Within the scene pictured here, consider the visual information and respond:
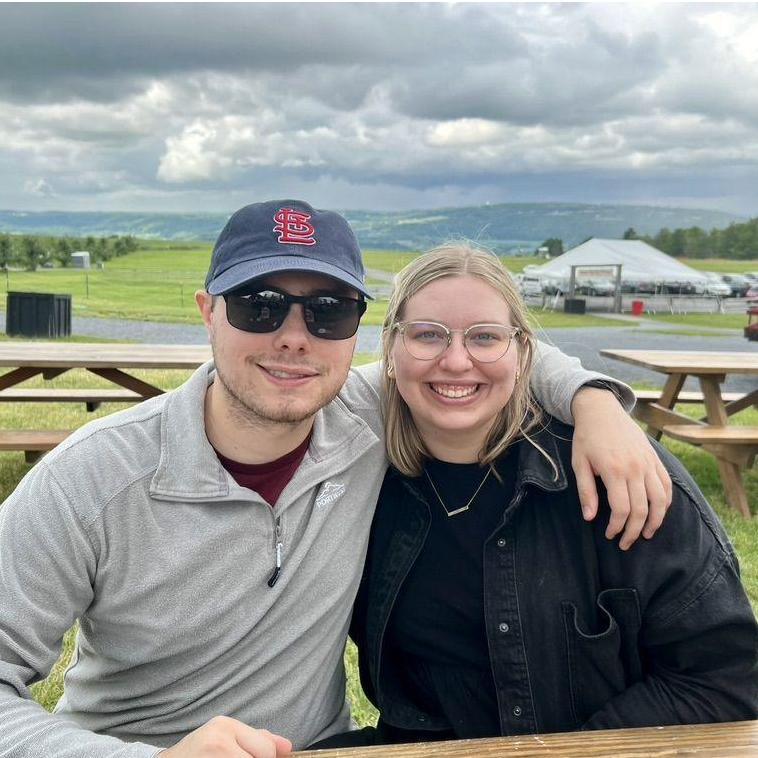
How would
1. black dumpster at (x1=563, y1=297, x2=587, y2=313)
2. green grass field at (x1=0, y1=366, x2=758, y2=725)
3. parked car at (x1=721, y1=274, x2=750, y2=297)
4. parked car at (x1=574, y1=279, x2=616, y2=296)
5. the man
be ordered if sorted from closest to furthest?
the man, green grass field at (x1=0, y1=366, x2=758, y2=725), black dumpster at (x1=563, y1=297, x2=587, y2=313), parked car at (x1=574, y1=279, x2=616, y2=296), parked car at (x1=721, y1=274, x2=750, y2=297)

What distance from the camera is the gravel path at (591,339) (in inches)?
587

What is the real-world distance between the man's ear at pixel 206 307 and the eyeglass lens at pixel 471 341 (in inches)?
19.4

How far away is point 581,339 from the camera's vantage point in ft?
77.7

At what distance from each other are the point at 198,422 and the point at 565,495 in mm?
843

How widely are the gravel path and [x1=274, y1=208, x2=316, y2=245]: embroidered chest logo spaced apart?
12.3 meters

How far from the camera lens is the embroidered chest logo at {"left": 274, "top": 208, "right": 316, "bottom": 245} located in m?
1.77

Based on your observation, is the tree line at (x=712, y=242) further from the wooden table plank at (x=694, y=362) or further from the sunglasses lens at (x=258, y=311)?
the sunglasses lens at (x=258, y=311)

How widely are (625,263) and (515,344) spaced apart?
175 feet

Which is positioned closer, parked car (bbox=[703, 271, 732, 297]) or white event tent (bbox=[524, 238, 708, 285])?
white event tent (bbox=[524, 238, 708, 285])

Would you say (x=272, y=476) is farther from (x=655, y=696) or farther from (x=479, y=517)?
(x=655, y=696)

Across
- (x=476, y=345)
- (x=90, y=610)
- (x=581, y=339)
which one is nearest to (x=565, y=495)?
(x=476, y=345)

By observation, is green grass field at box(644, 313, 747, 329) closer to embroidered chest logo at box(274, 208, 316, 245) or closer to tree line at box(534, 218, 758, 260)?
embroidered chest logo at box(274, 208, 316, 245)

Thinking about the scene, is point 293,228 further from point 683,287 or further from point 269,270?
point 683,287

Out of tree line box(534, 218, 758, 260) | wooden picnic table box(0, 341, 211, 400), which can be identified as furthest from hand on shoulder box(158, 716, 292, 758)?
tree line box(534, 218, 758, 260)
